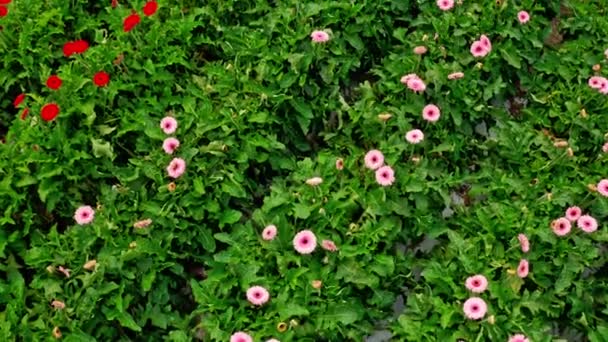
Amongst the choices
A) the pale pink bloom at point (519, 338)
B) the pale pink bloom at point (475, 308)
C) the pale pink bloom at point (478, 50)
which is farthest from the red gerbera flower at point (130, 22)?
the pale pink bloom at point (519, 338)

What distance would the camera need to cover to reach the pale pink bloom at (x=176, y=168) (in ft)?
11.4

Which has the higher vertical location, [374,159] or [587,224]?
[374,159]

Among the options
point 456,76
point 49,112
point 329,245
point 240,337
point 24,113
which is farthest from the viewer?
point 456,76

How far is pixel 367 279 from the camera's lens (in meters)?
3.28

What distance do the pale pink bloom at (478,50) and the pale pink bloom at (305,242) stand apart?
1.43 m

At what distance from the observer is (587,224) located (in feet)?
11.2

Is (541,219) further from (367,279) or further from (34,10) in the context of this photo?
(34,10)

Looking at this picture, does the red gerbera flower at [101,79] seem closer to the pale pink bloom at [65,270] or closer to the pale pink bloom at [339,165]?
the pale pink bloom at [65,270]

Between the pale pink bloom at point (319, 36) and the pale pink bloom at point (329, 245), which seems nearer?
the pale pink bloom at point (329, 245)

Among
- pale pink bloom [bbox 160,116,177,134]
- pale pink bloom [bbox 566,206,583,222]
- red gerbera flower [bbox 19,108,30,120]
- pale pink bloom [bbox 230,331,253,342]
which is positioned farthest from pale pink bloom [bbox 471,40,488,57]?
red gerbera flower [bbox 19,108,30,120]

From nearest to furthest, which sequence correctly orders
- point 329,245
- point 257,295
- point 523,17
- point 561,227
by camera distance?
point 257,295, point 329,245, point 561,227, point 523,17

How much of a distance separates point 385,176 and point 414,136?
0.28 meters

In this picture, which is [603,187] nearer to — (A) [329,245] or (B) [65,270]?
(A) [329,245]

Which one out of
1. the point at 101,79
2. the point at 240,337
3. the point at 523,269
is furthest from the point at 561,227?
the point at 101,79
